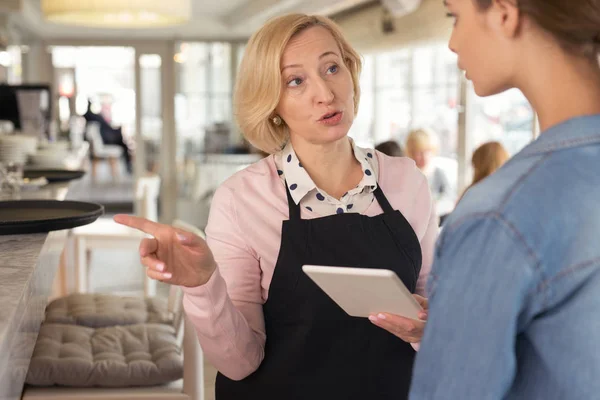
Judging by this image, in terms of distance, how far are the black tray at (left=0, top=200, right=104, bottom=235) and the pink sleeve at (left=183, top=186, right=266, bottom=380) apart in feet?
1.19

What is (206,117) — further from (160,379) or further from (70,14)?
(160,379)

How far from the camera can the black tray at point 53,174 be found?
3.38 meters

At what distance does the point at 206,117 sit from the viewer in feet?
36.8

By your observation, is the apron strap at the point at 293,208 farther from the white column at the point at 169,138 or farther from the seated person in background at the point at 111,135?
the seated person in background at the point at 111,135

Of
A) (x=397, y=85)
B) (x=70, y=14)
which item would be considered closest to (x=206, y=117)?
(x=397, y=85)

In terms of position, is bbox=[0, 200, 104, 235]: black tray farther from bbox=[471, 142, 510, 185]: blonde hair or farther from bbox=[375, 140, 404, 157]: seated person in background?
bbox=[471, 142, 510, 185]: blonde hair

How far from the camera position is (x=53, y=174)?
3469 mm

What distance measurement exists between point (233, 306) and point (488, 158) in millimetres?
3148

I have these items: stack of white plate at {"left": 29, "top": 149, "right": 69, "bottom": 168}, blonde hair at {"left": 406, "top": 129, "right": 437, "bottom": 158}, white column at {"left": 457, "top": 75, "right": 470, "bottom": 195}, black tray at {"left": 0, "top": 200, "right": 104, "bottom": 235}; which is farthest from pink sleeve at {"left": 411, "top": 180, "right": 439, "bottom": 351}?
white column at {"left": 457, "top": 75, "right": 470, "bottom": 195}

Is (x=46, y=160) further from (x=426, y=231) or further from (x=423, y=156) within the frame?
(x=426, y=231)

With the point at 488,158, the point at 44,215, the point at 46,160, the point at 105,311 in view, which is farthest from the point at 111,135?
the point at 44,215

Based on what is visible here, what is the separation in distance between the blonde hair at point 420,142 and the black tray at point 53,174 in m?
2.92

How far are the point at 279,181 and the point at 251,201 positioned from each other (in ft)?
0.33

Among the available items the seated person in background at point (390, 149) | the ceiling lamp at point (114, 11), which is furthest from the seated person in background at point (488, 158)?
the ceiling lamp at point (114, 11)
